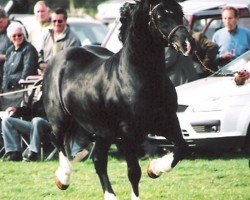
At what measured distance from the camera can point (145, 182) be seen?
12.1 meters

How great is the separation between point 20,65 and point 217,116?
11.0ft

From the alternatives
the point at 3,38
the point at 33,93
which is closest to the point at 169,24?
the point at 33,93

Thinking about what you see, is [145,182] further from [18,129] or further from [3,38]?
[3,38]

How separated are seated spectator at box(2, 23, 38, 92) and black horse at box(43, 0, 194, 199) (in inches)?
184

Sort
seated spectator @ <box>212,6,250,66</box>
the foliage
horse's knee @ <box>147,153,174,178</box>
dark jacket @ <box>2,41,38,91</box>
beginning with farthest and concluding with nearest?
the foliage, seated spectator @ <box>212,6,250,66</box>, dark jacket @ <box>2,41,38,91</box>, horse's knee @ <box>147,153,174,178</box>

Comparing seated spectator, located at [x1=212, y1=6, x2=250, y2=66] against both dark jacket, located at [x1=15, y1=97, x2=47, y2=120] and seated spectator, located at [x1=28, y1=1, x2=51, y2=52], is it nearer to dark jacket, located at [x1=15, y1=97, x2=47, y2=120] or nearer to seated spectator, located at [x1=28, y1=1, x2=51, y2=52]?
dark jacket, located at [x1=15, y1=97, x2=47, y2=120]

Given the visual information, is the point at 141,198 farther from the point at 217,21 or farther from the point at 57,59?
the point at 217,21

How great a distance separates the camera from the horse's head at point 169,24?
30.5 feet

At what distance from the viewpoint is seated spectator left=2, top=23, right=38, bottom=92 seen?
15.6 metres

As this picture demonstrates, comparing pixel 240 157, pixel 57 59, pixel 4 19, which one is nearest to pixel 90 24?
pixel 4 19

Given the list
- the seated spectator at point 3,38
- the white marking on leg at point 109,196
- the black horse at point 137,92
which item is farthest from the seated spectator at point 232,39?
the white marking on leg at point 109,196

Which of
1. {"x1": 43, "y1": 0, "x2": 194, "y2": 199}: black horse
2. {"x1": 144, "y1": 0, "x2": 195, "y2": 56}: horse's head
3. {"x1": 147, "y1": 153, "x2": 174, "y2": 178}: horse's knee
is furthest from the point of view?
{"x1": 147, "y1": 153, "x2": 174, "y2": 178}: horse's knee

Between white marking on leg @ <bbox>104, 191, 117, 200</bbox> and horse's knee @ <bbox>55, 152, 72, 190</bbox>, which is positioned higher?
white marking on leg @ <bbox>104, 191, 117, 200</bbox>

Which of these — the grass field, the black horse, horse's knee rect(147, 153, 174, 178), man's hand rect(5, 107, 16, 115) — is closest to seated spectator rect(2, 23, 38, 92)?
man's hand rect(5, 107, 16, 115)
